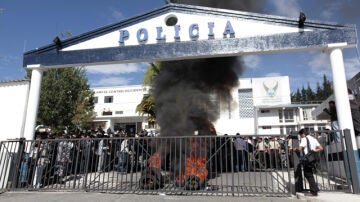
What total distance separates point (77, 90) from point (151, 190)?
16782 mm

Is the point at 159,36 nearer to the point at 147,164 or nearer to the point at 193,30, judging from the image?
the point at 193,30

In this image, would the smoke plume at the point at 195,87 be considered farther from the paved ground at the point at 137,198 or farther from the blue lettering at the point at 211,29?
the paved ground at the point at 137,198

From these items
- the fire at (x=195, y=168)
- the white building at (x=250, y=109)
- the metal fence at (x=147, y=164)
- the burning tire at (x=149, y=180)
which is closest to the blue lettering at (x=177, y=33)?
the metal fence at (x=147, y=164)

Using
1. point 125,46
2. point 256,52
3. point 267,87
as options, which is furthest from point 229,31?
point 267,87

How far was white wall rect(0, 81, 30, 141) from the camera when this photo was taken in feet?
28.9

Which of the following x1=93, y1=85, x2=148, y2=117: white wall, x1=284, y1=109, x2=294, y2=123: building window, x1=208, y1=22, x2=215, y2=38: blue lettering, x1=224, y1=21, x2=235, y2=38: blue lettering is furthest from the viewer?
x1=284, y1=109, x2=294, y2=123: building window

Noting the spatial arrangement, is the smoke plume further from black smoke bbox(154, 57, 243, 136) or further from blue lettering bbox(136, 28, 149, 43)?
blue lettering bbox(136, 28, 149, 43)

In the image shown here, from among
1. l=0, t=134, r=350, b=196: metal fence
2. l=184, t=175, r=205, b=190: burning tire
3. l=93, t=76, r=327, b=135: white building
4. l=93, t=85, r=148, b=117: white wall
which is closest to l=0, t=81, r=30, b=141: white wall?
l=0, t=134, r=350, b=196: metal fence

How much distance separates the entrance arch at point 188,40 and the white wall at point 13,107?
18.5 inches

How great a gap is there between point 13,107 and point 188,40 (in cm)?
627

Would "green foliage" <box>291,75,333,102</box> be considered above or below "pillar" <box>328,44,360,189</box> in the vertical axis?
above

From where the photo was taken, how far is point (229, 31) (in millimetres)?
8156

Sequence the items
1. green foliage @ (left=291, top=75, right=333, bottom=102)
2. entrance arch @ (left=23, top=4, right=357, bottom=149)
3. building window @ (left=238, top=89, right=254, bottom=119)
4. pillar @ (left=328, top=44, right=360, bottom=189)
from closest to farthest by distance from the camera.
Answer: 1. pillar @ (left=328, top=44, right=360, bottom=189)
2. entrance arch @ (left=23, top=4, right=357, bottom=149)
3. building window @ (left=238, top=89, right=254, bottom=119)
4. green foliage @ (left=291, top=75, right=333, bottom=102)

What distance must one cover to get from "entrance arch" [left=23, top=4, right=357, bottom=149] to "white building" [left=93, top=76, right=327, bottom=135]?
21741 mm
